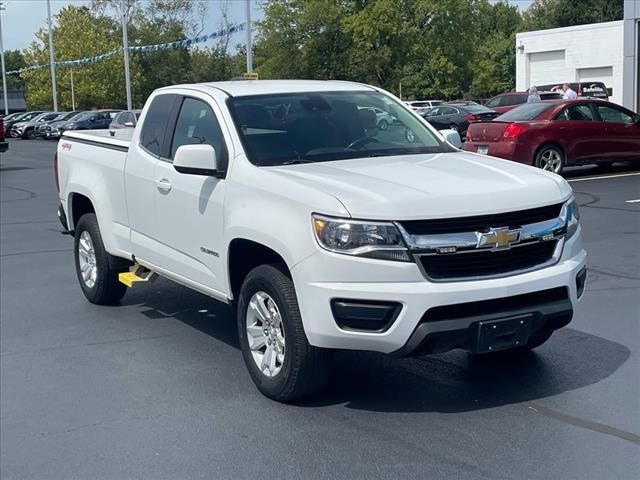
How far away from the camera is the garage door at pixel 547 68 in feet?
177

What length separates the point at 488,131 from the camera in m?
17.1

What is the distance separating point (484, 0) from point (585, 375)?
55.6m

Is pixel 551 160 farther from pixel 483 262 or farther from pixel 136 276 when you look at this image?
pixel 483 262

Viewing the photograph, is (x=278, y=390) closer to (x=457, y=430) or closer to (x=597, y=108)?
(x=457, y=430)

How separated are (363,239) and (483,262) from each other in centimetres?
69

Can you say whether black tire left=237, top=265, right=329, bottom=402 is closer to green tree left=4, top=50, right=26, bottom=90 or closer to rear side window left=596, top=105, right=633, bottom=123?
rear side window left=596, top=105, right=633, bottom=123

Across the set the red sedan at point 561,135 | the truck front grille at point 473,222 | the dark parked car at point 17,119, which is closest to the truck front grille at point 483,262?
the truck front grille at point 473,222

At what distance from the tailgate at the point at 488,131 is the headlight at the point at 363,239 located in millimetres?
12528

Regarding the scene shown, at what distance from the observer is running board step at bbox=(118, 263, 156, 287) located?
7.30 m

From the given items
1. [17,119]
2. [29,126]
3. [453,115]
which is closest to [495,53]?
[17,119]

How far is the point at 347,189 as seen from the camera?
5.00 meters

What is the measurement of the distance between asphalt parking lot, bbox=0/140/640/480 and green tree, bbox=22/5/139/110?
212 feet

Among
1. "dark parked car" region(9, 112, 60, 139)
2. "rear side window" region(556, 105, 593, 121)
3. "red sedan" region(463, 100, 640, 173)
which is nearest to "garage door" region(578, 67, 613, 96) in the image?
"dark parked car" region(9, 112, 60, 139)

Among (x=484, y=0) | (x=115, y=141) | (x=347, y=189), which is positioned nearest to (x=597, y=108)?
(x=115, y=141)
